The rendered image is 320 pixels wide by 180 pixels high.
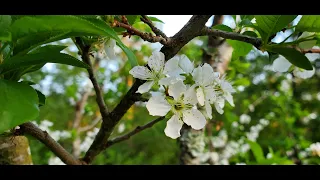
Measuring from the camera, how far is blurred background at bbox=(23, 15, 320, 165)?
1.72m

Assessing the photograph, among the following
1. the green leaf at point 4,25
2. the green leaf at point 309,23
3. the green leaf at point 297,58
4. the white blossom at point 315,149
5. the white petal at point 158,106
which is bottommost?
the white blossom at point 315,149

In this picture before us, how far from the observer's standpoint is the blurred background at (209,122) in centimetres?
172

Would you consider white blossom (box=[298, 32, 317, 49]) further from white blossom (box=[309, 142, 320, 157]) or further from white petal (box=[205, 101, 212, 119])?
white blossom (box=[309, 142, 320, 157])

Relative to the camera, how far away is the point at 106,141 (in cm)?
86

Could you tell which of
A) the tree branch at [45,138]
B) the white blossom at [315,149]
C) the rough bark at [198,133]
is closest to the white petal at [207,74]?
the tree branch at [45,138]

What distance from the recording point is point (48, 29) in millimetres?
491

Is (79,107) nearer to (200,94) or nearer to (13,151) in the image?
(13,151)

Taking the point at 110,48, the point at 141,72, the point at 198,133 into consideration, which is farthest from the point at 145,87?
the point at 198,133

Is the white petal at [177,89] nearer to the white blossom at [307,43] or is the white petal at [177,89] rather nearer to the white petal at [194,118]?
the white petal at [194,118]

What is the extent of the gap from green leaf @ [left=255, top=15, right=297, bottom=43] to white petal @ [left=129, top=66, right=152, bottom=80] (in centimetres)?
19

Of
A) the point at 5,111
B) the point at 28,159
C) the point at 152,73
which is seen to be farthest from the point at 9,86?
the point at 28,159

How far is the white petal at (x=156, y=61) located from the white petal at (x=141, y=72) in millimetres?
11

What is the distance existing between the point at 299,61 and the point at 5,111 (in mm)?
392
